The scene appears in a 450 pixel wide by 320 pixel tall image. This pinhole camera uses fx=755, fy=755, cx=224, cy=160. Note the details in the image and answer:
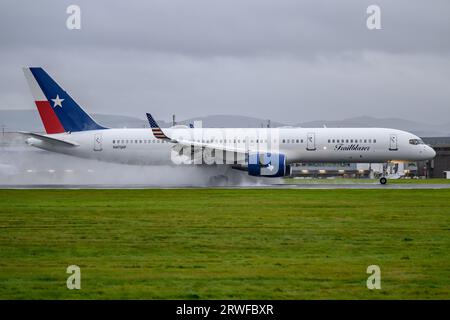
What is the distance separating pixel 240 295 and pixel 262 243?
6573mm

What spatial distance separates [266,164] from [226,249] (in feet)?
106

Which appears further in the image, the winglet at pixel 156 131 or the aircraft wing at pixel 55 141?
the aircraft wing at pixel 55 141

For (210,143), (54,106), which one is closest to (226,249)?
(210,143)

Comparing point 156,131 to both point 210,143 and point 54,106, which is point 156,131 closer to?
point 210,143

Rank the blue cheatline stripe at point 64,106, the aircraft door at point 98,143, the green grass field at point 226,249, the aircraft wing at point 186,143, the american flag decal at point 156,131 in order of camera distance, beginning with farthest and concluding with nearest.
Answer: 1. the blue cheatline stripe at point 64,106
2. the aircraft door at point 98,143
3. the aircraft wing at point 186,143
4. the american flag decal at point 156,131
5. the green grass field at point 226,249

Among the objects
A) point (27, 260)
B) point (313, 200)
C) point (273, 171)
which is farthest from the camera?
point (273, 171)

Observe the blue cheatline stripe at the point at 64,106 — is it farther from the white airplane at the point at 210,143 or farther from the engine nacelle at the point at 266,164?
the engine nacelle at the point at 266,164

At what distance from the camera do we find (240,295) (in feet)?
44.1

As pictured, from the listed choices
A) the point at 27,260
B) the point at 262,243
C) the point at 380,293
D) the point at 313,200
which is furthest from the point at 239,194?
the point at 380,293

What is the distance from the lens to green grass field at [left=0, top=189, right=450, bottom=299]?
14.0 meters

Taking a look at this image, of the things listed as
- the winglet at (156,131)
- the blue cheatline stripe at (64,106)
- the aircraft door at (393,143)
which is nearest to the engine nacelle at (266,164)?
the winglet at (156,131)

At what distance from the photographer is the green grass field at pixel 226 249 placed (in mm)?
14039

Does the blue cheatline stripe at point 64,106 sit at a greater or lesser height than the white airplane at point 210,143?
greater
